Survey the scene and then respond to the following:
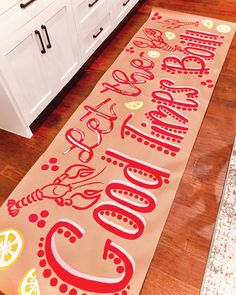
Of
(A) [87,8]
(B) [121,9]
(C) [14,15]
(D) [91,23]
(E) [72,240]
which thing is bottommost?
(E) [72,240]

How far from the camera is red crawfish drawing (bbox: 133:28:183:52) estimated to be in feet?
7.22

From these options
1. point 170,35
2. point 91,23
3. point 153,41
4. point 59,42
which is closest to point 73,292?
point 59,42

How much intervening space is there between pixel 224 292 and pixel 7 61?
1.40 meters

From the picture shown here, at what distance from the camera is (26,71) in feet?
4.94

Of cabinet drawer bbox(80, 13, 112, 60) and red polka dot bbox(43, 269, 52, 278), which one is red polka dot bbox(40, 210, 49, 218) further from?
cabinet drawer bbox(80, 13, 112, 60)

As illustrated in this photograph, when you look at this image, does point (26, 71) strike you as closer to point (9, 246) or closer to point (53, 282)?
point (9, 246)

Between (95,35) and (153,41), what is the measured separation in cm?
51

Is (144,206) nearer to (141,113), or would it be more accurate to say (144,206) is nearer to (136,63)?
(141,113)

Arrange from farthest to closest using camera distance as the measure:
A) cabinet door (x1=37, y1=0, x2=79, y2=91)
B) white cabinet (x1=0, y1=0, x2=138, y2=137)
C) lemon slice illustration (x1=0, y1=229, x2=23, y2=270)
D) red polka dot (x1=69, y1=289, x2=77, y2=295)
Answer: cabinet door (x1=37, y1=0, x2=79, y2=91) → white cabinet (x1=0, y1=0, x2=138, y2=137) → lemon slice illustration (x1=0, y1=229, x2=23, y2=270) → red polka dot (x1=69, y1=289, x2=77, y2=295)

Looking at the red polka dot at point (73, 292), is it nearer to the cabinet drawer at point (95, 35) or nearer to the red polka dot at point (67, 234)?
the red polka dot at point (67, 234)

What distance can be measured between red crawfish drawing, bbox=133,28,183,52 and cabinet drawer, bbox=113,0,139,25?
0.22 meters

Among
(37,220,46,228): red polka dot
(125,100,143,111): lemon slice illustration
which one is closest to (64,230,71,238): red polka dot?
(37,220,46,228): red polka dot

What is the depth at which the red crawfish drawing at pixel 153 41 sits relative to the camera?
220 cm

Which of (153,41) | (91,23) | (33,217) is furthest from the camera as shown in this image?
(153,41)
